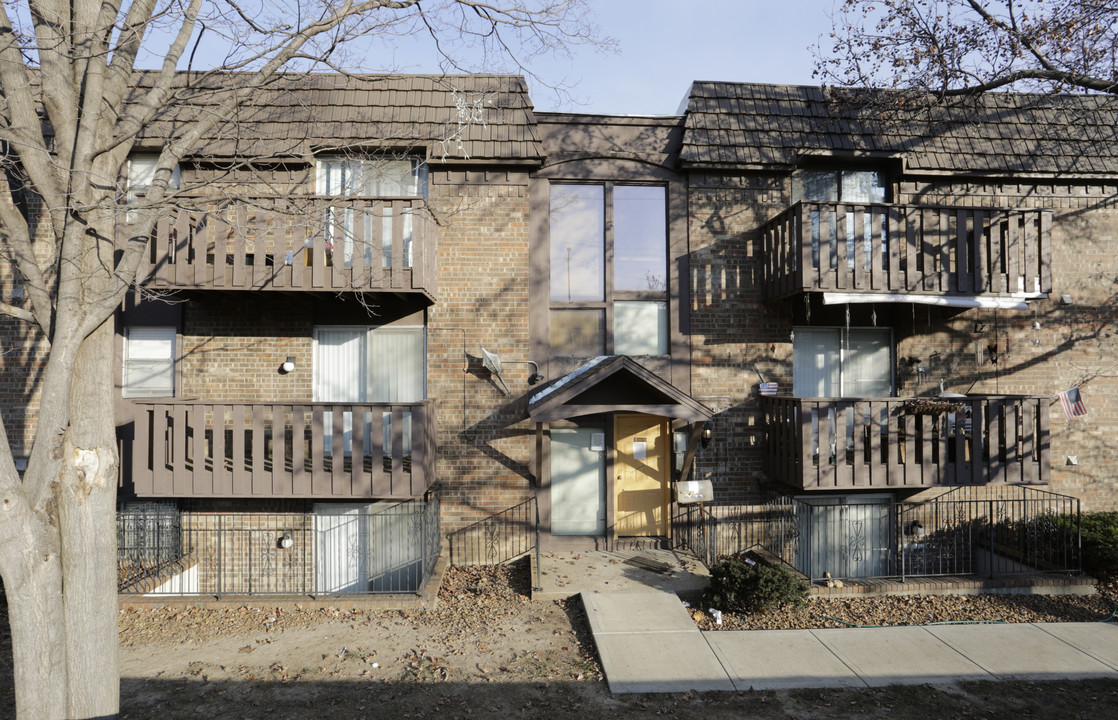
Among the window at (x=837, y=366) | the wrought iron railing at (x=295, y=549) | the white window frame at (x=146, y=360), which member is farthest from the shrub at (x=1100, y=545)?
the white window frame at (x=146, y=360)

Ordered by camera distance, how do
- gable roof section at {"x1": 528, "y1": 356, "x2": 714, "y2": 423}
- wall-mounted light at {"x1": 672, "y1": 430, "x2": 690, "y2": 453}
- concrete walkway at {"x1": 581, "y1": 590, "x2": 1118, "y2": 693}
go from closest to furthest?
1. concrete walkway at {"x1": 581, "y1": 590, "x2": 1118, "y2": 693}
2. gable roof section at {"x1": 528, "y1": 356, "x2": 714, "y2": 423}
3. wall-mounted light at {"x1": 672, "y1": 430, "x2": 690, "y2": 453}

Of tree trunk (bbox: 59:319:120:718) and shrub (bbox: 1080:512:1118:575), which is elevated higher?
tree trunk (bbox: 59:319:120:718)

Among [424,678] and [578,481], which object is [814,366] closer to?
[578,481]

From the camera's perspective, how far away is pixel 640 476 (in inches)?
433

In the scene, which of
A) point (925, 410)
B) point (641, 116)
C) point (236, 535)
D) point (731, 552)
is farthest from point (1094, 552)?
point (236, 535)

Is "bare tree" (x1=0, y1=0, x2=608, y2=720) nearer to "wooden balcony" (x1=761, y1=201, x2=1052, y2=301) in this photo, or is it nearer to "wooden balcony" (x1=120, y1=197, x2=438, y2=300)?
"wooden balcony" (x1=120, y1=197, x2=438, y2=300)

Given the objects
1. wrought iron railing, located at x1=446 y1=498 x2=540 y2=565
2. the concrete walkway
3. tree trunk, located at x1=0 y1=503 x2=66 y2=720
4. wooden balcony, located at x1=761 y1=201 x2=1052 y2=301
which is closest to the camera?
tree trunk, located at x1=0 y1=503 x2=66 y2=720

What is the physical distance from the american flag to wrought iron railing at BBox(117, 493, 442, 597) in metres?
10.4

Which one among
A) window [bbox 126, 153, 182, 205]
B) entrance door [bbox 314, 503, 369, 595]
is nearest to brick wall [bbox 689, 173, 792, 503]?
entrance door [bbox 314, 503, 369, 595]

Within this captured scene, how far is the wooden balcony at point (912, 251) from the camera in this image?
9883mm

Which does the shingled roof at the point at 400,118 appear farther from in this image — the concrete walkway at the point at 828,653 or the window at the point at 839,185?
the concrete walkway at the point at 828,653

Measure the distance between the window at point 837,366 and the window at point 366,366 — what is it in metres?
6.62

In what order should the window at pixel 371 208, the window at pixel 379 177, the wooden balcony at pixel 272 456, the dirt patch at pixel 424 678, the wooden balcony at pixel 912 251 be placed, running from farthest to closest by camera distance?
1. the window at pixel 379 177
2. the wooden balcony at pixel 912 251
3. the window at pixel 371 208
4. the wooden balcony at pixel 272 456
5. the dirt patch at pixel 424 678

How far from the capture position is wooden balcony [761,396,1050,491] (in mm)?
9586
